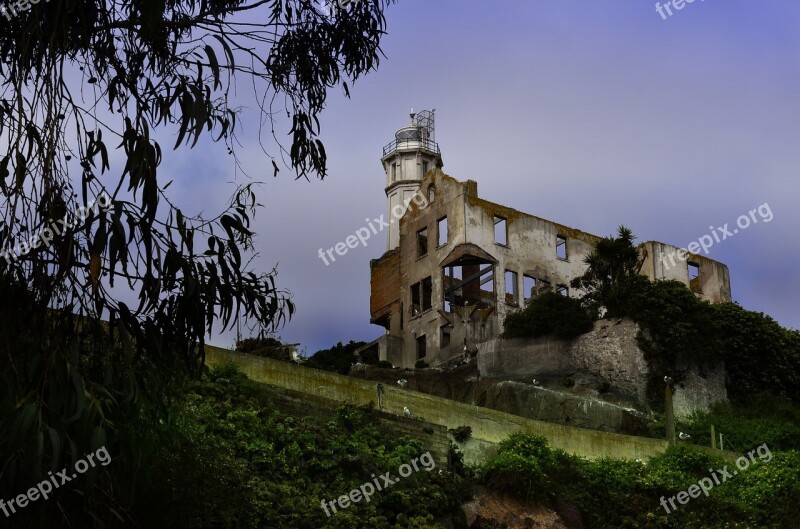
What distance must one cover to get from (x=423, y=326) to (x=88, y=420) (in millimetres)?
37953

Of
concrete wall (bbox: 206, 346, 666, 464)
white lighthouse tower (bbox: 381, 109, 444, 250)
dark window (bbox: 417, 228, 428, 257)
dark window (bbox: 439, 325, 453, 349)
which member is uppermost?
white lighthouse tower (bbox: 381, 109, 444, 250)

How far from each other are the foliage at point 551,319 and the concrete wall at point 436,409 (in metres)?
11.6

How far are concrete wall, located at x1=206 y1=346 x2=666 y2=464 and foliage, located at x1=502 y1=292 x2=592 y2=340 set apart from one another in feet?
38.0

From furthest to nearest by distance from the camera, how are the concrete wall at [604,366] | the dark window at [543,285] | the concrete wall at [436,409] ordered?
1. the dark window at [543,285]
2. the concrete wall at [604,366]
3. the concrete wall at [436,409]

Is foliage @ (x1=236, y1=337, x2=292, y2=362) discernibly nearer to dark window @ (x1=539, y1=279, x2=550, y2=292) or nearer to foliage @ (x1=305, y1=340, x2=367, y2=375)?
foliage @ (x1=305, y1=340, x2=367, y2=375)

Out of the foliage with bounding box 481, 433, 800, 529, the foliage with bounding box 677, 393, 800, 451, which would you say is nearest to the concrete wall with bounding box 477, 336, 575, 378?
the foliage with bounding box 677, 393, 800, 451

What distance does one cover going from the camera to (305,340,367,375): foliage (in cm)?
4543

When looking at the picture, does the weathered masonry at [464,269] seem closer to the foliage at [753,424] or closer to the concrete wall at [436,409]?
the foliage at [753,424]

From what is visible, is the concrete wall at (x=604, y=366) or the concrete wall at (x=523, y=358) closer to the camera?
the concrete wall at (x=604, y=366)

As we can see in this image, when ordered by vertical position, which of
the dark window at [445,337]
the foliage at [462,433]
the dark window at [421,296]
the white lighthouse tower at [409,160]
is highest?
the white lighthouse tower at [409,160]

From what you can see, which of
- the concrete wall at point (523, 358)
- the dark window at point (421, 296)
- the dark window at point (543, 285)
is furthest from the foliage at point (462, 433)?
the dark window at point (543, 285)

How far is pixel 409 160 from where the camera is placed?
189 ft

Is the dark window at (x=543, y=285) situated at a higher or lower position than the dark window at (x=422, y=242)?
lower

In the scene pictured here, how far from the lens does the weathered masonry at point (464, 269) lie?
149ft
